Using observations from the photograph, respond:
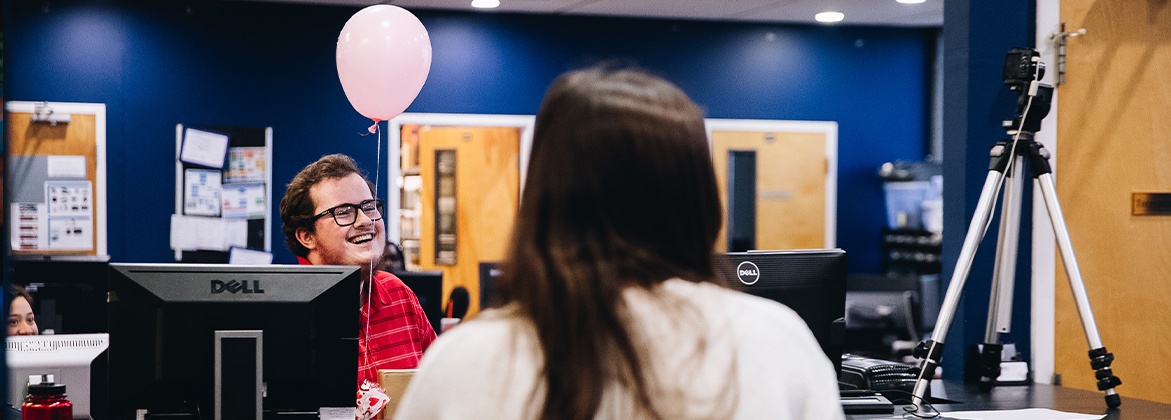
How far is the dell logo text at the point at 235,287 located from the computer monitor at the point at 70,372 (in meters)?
0.39

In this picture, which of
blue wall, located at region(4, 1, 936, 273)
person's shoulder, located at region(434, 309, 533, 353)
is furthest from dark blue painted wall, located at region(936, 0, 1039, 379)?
blue wall, located at region(4, 1, 936, 273)

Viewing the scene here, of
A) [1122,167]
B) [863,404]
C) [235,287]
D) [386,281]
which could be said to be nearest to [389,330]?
[386,281]

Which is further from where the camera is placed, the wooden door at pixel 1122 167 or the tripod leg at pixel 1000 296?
the wooden door at pixel 1122 167

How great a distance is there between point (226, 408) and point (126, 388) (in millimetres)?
190

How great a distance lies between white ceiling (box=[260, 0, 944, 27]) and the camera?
5.57 metres

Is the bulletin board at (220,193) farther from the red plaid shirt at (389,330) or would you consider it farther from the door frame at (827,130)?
the red plaid shirt at (389,330)

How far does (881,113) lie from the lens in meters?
6.46

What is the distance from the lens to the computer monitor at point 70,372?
1.80 metres

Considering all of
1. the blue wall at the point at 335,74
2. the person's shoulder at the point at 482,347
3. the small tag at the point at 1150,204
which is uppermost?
the blue wall at the point at 335,74

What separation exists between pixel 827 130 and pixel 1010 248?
3943mm

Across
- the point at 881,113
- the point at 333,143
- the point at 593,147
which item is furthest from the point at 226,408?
the point at 881,113

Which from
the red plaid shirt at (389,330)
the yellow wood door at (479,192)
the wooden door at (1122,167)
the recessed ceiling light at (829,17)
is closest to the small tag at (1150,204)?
the wooden door at (1122,167)

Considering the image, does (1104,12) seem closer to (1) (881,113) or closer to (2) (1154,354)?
(2) (1154,354)

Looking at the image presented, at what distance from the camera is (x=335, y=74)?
5.71m
